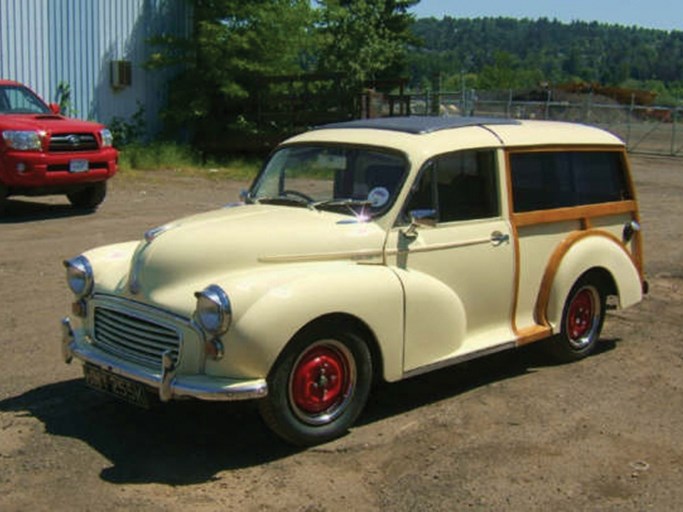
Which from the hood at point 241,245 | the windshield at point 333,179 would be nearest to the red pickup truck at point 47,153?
the windshield at point 333,179

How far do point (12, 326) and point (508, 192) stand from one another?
405cm

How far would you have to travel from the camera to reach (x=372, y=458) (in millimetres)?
4840

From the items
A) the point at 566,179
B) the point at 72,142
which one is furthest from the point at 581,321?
the point at 72,142

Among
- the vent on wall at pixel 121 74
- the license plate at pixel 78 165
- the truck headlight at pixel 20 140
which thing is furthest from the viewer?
the vent on wall at pixel 121 74

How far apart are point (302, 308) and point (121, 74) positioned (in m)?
16.8

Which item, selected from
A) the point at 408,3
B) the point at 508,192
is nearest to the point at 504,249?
the point at 508,192

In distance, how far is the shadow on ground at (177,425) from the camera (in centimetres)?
472

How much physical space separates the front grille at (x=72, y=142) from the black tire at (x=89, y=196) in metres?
0.67

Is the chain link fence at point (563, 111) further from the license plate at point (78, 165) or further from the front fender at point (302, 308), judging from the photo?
the front fender at point (302, 308)

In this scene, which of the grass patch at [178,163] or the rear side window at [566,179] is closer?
the rear side window at [566,179]

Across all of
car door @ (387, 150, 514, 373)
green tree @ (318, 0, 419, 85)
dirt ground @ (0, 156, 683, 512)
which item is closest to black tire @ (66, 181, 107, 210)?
dirt ground @ (0, 156, 683, 512)

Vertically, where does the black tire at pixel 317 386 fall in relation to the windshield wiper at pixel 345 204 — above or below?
below

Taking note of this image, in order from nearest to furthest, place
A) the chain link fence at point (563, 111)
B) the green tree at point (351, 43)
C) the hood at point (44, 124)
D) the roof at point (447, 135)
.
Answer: the roof at point (447, 135) < the hood at point (44, 124) < the green tree at point (351, 43) < the chain link fence at point (563, 111)

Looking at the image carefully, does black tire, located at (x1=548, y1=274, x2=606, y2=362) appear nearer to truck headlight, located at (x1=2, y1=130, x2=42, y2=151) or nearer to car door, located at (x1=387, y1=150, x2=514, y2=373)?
car door, located at (x1=387, y1=150, x2=514, y2=373)
